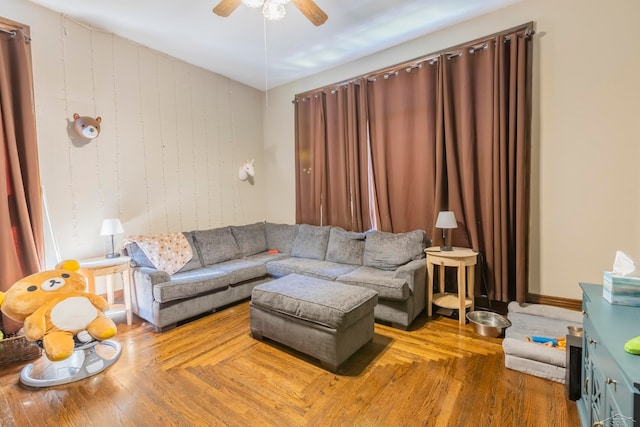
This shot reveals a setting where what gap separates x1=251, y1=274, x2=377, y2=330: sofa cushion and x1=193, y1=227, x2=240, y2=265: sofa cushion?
4.38 ft

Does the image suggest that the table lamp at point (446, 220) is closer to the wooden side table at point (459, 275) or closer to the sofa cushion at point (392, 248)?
the wooden side table at point (459, 275)

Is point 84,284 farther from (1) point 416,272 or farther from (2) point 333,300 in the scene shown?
(1) point 416,272

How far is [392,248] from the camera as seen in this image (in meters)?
3.17

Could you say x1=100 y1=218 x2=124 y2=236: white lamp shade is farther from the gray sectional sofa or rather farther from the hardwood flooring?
the hardwood flooring

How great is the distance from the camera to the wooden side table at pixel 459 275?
2688mm

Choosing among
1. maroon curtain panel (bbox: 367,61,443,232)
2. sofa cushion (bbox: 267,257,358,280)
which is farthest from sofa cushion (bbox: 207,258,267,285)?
maroon curtain panel (bbox: 367,61,443,232)

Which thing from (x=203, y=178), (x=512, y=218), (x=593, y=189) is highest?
(x=203, y=178)

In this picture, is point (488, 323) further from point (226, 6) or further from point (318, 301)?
point (226, 6)

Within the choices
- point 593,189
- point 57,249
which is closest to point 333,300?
point 593,189

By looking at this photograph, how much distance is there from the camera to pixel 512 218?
9.09ft

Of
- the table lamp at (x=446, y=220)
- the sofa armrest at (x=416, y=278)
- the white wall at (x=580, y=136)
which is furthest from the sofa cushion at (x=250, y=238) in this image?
the white wall at (x=580, y=136)

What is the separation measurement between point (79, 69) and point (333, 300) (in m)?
3.31

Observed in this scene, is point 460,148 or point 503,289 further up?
point 460,148

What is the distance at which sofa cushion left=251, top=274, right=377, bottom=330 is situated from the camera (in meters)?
2.05
